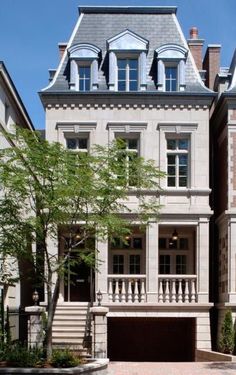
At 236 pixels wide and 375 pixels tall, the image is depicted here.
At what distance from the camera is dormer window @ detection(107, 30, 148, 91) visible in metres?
27.7

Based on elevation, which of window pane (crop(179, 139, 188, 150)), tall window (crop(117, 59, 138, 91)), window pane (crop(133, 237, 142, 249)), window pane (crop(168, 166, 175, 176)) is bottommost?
window pane (crop(133, 237, 142, 249))

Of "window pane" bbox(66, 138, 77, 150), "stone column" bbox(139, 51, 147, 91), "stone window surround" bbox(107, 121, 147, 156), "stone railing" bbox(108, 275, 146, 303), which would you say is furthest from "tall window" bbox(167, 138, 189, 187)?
"stone railing" bbox(108, 275, 146, 303)

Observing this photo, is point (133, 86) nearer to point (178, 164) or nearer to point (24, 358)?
point (178, 164)

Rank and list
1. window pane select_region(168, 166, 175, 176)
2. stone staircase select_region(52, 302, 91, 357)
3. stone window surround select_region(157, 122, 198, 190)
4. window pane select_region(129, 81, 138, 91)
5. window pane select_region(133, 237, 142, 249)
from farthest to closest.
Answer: window pane select_region(133, 237, 142, 249) < window pane select_region(129, 81, 138, 91) < window pane select_region(168, 166, 175, 176) < stone window surround select_region(157, 122, 198, 190) < stone staircase select_region(52, 302, 91, 357)

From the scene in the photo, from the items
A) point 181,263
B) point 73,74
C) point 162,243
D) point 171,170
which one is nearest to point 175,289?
point 181,263

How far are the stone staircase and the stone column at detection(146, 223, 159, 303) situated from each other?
2632mm

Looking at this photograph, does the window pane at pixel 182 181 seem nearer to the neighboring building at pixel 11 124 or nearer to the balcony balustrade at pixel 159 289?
the balcony balustrade at pixel 159 289

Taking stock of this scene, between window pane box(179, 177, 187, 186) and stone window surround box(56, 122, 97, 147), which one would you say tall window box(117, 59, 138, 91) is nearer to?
stone window surround box(56, 122, 97, 147)

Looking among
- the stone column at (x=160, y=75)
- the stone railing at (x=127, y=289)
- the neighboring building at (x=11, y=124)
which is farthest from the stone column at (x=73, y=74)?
the stone railing at (x=127, y=289)

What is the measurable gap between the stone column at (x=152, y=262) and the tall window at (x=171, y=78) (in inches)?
229

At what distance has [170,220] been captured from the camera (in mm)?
27094

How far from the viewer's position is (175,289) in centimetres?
2680

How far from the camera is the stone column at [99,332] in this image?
72.3 ft

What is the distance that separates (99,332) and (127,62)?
11603mm
